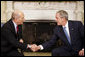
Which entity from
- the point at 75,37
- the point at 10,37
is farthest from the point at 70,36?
the point at 10,37

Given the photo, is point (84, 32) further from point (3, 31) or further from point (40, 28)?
point (40, 28)

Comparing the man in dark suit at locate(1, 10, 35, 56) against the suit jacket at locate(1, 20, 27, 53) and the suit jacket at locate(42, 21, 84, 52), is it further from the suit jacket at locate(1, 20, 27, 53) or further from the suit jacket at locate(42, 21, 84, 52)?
the suit jacket at locate(42, 21, 84, 52)

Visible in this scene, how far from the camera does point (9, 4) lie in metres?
5.78

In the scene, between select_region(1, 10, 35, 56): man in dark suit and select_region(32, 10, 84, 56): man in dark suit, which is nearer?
select_region(1, 10, 35, 56): man in dark suit

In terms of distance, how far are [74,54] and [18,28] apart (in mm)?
840

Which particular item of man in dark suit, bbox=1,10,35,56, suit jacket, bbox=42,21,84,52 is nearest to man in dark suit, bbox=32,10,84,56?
suit jacket, bbox=42,21,84,52

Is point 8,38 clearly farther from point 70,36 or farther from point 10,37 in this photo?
point 70,36

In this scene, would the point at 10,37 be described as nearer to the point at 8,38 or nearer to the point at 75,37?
the point at 8,38

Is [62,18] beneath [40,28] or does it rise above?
above

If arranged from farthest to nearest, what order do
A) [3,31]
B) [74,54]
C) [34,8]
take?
[34,8]
[74,54]
[3,31]

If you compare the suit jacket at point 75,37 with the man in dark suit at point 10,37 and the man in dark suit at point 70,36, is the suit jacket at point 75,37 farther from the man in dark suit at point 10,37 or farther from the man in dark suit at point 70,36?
the man in dark suit at point 10,37

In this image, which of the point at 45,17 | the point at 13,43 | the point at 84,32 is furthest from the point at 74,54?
the point at 45,17

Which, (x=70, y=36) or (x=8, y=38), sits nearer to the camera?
(x=8, y=38)

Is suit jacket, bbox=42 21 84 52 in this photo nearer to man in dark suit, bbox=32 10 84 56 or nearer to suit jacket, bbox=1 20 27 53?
man in dark suit, bbox=32 10 84 56
